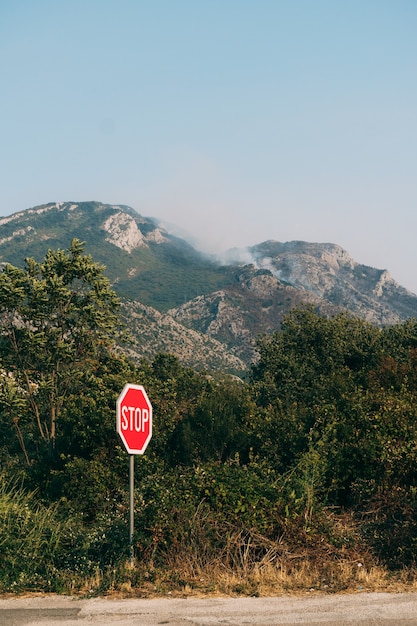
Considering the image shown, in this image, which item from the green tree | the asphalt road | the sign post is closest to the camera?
the asphalt road

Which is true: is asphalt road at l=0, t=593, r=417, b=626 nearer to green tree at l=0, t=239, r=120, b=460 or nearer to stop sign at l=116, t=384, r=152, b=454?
stop sign at l=116, t=384, r=152, b=454

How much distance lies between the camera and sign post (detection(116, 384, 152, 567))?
37.1 ft

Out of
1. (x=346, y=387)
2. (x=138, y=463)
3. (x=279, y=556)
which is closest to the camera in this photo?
(x=279, y=556)

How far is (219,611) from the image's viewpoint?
9.16 meters

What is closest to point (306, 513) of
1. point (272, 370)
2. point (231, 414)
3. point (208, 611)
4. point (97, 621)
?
point (208, 611)

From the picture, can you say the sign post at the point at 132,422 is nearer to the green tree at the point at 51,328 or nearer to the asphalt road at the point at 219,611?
the asphalt road at the point at 219,611

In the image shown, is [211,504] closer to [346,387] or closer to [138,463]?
[138,463]

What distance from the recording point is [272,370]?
4966 cm

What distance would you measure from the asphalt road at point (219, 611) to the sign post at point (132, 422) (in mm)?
1670

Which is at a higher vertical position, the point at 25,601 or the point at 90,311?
the point at 90,311

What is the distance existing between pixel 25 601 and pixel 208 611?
9.10 feet

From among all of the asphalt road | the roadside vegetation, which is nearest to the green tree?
the roadside vegetation

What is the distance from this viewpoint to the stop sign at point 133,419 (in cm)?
1143

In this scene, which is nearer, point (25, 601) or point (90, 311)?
point (25, 601)
